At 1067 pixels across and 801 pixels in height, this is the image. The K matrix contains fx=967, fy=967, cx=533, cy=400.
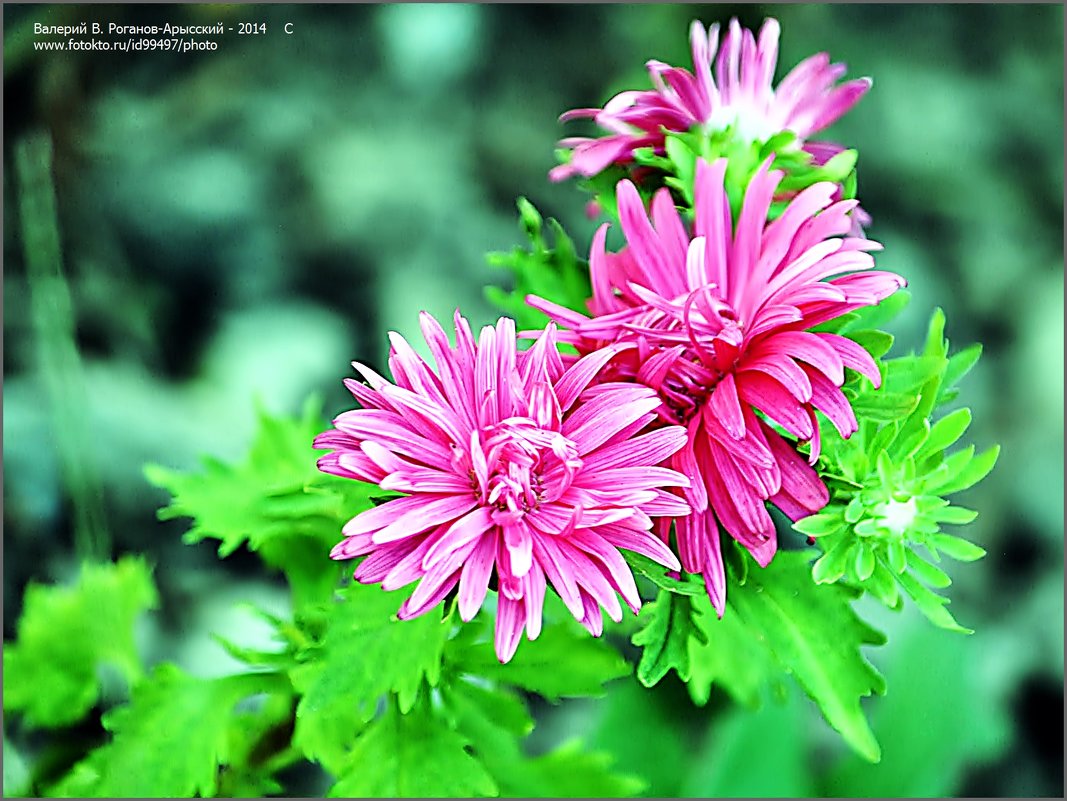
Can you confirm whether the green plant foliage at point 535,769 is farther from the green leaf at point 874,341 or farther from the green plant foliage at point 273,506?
the green leaf at point 874,341

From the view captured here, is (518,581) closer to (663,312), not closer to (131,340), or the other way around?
(663,312)

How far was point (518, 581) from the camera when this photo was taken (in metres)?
0.52

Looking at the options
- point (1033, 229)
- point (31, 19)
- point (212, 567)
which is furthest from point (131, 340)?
point (1033, 229)

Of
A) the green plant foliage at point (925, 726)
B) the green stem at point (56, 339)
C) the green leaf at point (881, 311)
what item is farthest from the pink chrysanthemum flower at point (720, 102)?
the green plant foliage at point (925, 726)

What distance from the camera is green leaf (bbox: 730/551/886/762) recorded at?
643 millimetres

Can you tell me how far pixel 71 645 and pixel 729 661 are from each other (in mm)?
737

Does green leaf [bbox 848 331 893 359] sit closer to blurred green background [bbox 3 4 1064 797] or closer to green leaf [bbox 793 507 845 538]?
green leaf [bbox 793 507 845 538]

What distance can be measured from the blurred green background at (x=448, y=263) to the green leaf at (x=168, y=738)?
0.48m

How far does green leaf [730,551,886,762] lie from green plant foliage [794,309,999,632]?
0.15 ft

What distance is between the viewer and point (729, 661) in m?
0.90

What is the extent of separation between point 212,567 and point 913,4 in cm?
136

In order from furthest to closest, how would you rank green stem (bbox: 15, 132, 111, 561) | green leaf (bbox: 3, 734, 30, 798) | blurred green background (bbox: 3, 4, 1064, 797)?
blurred green background (bbox: 3, 4, 1064, 797) < green stem (bbox: 15, 132, 111, 561) < green leaf (bbox: 3, 734, 30, 798)

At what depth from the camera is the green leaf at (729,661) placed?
84 cm

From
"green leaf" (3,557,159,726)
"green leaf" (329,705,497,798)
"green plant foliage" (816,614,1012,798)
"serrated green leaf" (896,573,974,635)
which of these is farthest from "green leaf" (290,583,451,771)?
"green plant foliage" (816,614,1012,798)
